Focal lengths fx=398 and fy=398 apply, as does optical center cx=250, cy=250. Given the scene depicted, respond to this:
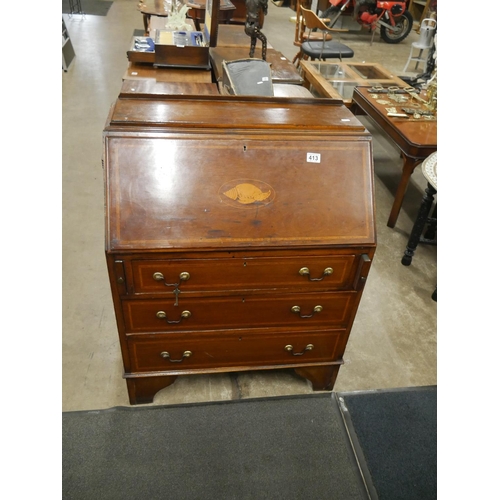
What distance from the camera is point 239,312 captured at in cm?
159

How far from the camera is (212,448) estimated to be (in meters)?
1.73

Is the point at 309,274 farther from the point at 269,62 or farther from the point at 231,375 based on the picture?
the point at 269,62

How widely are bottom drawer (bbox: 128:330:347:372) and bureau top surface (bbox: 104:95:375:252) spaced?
0.50 m

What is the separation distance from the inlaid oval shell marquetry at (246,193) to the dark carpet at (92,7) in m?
8.16

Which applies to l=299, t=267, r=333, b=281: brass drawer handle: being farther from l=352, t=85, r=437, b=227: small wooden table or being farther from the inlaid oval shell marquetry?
l=352, t=85, r=437, b=227: small wooden table

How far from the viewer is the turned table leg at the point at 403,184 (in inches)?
110

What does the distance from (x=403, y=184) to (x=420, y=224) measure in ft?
1.25

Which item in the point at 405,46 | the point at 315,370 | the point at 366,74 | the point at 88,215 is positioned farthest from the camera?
the point at 405,46

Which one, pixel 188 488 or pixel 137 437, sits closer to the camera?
pixel 188 488

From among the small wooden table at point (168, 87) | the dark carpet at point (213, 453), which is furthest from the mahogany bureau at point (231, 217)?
the small wooden table at point (168, 87)

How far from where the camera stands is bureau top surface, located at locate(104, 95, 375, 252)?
1319 millimetres

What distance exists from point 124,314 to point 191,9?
4.26 m

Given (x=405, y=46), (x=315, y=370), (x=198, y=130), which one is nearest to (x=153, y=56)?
(x=198, y=130)

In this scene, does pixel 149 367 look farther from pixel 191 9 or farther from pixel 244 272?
pixel 191 9
